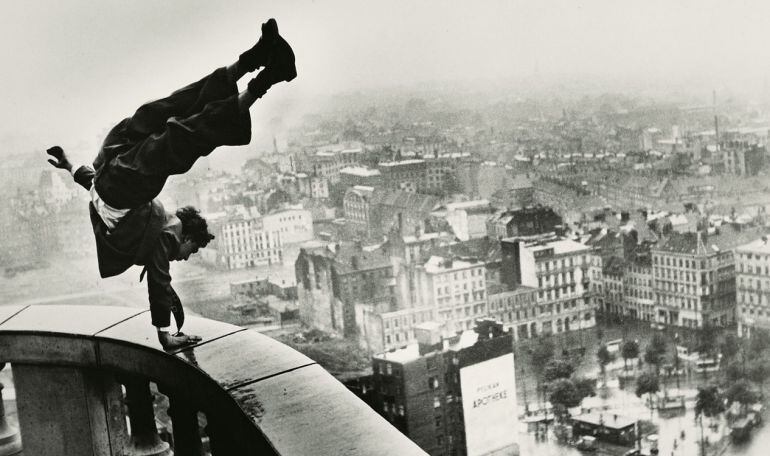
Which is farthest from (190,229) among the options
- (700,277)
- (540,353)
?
(700,277)

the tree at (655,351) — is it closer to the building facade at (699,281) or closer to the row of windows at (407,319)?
the building facade at (699,281)

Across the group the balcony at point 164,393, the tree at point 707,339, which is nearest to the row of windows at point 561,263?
the tree at point 707,339

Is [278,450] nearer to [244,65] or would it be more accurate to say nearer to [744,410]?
[244,65]

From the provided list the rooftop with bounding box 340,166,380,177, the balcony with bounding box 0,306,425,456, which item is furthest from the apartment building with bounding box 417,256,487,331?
the balcony with bounding box 0,306,425,456

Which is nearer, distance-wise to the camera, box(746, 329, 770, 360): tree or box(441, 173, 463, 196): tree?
box(441, 173, 463, 196): tree

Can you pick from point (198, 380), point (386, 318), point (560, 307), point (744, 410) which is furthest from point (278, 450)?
point (744, 410)

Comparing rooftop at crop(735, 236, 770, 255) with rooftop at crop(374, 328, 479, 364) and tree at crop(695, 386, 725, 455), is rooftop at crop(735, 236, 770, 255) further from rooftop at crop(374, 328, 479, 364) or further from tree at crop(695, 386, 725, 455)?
rooftop at crop(374, 328, 479, 364)
